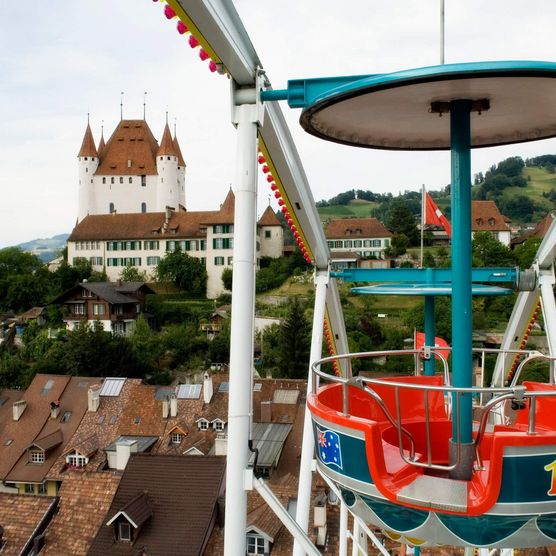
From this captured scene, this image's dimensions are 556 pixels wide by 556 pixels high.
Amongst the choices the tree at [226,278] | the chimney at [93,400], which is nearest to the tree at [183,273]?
the tree at [226,278]

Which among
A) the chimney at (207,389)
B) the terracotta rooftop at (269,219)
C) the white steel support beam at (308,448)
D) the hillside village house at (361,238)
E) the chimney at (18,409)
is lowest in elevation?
the chimney at (18,409)

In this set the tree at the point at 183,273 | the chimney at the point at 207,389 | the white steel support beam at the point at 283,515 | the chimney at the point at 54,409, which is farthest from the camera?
the tree at the point at 183,273

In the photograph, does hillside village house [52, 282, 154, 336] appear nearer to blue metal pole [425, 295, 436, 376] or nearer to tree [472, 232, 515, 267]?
tree [472, 232, 515, 267]

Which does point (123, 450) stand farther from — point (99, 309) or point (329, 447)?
point (99, 309)

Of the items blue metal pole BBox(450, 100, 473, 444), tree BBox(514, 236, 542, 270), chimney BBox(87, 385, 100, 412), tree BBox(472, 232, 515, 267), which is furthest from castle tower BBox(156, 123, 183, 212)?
blue metal pole BBox(450, 100, 473, 444)

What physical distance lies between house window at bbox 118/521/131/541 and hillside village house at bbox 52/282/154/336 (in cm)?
3730

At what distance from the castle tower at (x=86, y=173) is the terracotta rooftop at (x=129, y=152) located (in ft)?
3.05

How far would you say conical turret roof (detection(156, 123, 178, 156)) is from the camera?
246 ft

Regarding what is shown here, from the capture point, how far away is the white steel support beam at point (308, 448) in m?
5.55

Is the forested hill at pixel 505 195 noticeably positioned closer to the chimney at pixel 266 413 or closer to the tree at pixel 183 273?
the tree at pixel 183 273

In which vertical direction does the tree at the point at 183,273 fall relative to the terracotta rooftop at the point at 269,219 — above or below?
below

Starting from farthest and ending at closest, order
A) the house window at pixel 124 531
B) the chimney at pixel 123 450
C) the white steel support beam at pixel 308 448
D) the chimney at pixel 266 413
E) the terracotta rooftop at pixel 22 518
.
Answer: the chimney at pixel 266 413 < the chimney at pixel 123 450 < the terracotta rooftop at pixel 22 518 < the house window at pixel 124 531 < the white steel support beam at pixel 308 448

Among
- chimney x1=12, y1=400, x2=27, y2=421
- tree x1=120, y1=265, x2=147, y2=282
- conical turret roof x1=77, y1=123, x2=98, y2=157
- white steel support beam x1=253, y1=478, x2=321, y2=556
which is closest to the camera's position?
white steel support beam x1=253, y1=478, x2=321, y2=556

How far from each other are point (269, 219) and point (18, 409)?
37695mm
